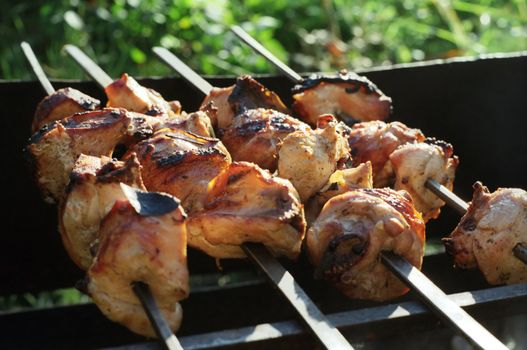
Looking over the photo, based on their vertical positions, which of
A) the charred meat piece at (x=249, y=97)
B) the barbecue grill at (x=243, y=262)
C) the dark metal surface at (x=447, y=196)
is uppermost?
the charred meat piece at (x=249, y=97)

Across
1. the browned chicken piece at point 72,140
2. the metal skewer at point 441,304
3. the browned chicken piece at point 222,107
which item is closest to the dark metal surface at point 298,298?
the metal skewer at point 441,304

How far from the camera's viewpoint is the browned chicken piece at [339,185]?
87.7 inches

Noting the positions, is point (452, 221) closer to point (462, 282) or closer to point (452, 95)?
point (462, 282)

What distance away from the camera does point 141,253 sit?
176 cm

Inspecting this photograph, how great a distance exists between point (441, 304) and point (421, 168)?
73 centimetres

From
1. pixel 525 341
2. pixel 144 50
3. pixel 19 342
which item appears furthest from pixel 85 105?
pixel 144 50

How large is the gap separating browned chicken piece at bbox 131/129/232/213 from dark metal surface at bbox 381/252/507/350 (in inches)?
20.3

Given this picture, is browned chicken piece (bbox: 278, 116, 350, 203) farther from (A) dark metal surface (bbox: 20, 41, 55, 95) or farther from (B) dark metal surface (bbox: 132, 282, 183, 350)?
(A) dark metal surface (bbox: 20, 41, 55, 95)

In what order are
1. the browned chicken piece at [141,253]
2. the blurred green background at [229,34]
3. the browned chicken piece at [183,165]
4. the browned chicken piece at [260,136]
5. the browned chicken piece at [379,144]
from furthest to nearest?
the blurred green background at [229,34] < the browned chicken piece at [379,144] < the browned chicken piece at [260,136] < the browned chicken piece at [183,165] < the browned chicken piece at [141,253]

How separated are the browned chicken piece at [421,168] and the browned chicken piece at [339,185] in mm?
197

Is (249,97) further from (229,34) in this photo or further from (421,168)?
(229,34)

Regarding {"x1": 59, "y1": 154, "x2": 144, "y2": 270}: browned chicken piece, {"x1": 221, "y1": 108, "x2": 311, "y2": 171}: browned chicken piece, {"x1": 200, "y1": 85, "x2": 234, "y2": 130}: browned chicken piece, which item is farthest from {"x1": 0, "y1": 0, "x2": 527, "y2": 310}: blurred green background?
{"x1": 59, "y1": 154, "x2": 144, "y2": 270}: browned chicken piece

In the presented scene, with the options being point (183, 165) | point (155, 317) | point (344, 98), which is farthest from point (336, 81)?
point (155, 317)

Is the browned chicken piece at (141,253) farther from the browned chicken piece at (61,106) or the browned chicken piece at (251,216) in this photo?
the browned chicken piece at (61,106)
